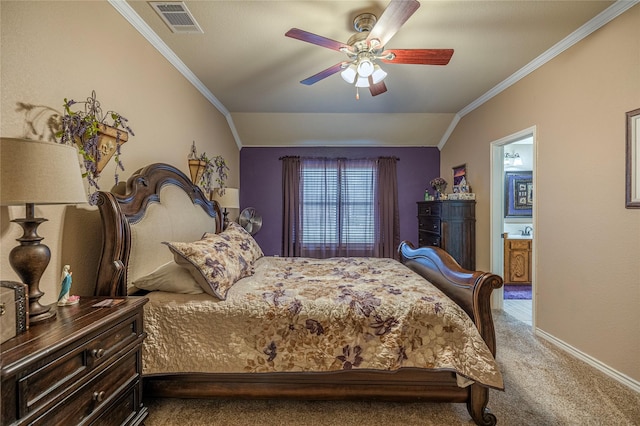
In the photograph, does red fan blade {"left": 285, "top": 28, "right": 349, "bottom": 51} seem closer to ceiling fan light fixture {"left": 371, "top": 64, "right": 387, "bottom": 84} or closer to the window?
ceiling fan light fixture {"left": 371, "top": 64, "right": 387, "bottom": 84}

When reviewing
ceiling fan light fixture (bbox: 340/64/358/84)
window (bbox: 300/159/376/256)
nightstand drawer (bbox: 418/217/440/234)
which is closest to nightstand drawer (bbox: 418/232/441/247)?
nightstand drawer (bbox: 418/217/440/234)

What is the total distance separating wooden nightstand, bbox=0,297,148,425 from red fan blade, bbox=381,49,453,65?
2.30 m

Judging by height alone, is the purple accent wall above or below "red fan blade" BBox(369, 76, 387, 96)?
below

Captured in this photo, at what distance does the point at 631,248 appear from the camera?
6.52 ft

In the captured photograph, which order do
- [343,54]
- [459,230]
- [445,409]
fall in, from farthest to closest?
[459,230] < [343,54] < [445,409]

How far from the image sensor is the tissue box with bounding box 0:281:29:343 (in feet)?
3.24

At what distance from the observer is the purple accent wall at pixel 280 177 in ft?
16.7

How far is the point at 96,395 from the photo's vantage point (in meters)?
1.20

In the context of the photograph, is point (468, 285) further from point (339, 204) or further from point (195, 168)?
point (339, 204)

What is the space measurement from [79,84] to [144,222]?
91 centimetres

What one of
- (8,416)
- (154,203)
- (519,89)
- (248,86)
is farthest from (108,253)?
(519,89)

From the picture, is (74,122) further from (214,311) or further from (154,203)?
(214,311)

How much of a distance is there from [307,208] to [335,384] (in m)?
3.56

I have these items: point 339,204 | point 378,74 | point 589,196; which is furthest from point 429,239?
point 378,74
